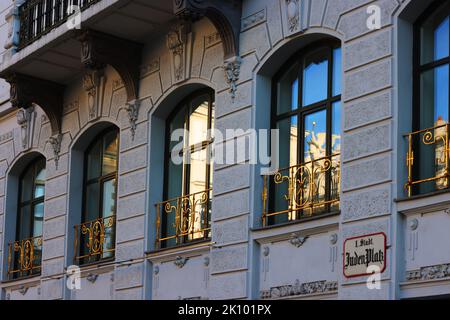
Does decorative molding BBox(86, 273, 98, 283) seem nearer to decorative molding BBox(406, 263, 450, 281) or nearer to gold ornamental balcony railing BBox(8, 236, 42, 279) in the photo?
gold ornamental balcony railing BBox(8, 236, 42, 279)

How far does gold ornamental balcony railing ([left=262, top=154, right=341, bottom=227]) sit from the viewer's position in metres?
15.6

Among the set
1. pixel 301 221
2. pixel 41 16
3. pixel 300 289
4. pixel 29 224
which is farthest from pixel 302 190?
pixel 29 224

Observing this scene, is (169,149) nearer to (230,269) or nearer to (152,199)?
(152,199)

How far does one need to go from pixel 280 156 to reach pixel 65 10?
6.09 meters

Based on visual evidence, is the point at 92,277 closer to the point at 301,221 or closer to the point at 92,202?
the point at 92,202

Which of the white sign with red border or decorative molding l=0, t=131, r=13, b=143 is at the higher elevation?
decorative molding l=0, t=131, r=13, b=143

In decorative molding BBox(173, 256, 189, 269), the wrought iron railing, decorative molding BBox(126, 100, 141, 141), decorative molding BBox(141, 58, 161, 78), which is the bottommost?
decorative molding BBox(173, 256, 189, 269)

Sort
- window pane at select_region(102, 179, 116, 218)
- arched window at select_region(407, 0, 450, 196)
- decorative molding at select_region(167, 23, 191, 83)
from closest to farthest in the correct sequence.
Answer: arched window at select_region(407, 0, 450, 196), decorative molding at select_region(167, 23, 191, 83), window pane at select_region(102, 179, 116, 218)

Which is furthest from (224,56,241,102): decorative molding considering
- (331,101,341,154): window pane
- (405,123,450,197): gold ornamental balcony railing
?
Result: (405,123,450,197): gold ornamental balcony railing

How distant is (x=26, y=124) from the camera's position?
77.5ft

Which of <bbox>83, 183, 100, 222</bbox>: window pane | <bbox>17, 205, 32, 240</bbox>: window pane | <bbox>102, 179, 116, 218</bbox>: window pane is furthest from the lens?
<bbox>17, 205, 32, 240</bbox>: window pane

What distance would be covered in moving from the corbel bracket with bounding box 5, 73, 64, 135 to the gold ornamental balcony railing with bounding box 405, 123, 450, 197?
995 cm

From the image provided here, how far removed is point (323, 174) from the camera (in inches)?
623

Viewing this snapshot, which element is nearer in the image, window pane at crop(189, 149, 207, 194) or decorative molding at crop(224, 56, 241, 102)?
decorative molding at crop(224, 56, 241, 102)
